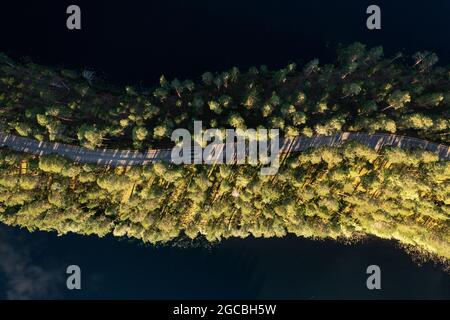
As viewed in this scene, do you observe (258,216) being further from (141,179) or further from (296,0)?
(296,0)

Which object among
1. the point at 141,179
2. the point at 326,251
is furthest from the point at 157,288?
the point at 326,251

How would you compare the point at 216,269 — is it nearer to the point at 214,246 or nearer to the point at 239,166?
the point at 214,246

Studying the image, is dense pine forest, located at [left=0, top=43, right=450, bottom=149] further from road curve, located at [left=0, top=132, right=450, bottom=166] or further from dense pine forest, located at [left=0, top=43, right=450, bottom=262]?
road curve, located at [left=0, top=132, right=450, bottom=166]

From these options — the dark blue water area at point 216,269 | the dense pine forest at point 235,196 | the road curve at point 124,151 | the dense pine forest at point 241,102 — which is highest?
the dense pine forest at point 241,102

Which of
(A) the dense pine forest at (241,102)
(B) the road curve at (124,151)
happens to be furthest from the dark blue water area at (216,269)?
(A) the dense pine forest at (241,102)

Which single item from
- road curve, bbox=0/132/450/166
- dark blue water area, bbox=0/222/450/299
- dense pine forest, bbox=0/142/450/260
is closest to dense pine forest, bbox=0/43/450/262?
dense pine forest, bbox=0/142/450/260

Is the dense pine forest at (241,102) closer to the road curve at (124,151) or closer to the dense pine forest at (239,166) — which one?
the dense pine forest at (239,166)
